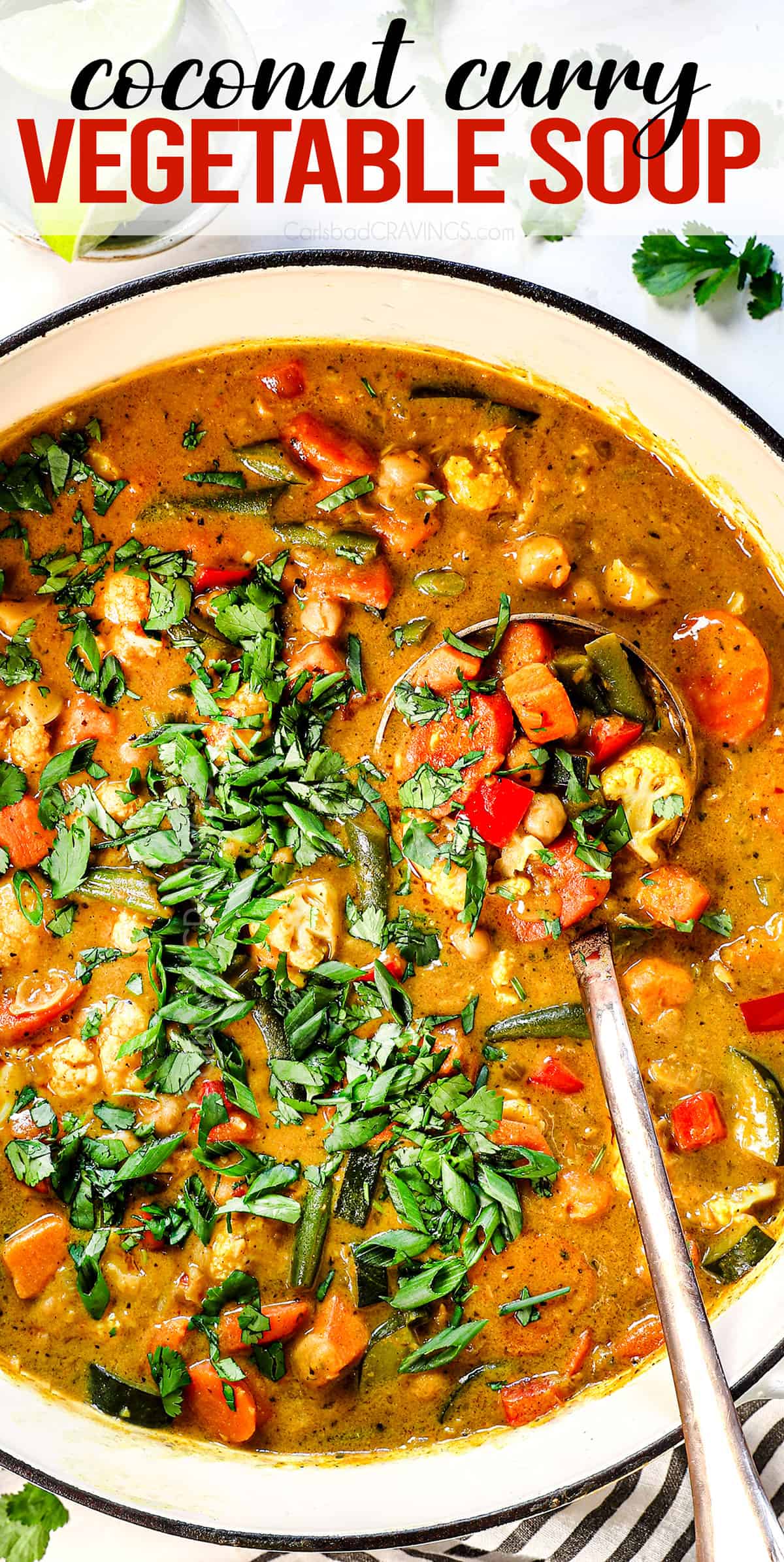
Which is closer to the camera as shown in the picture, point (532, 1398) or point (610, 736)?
point (610, 736)

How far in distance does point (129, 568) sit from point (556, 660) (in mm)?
1413

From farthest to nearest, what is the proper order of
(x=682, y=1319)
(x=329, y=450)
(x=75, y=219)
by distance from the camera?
(x=75, y=219)
(x=329, y=450)
(x=682, y=1319)

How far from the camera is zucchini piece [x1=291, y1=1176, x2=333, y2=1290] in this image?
13.4 feet

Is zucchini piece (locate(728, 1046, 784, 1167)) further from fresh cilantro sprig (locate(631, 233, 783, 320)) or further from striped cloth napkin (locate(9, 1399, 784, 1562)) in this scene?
fresh cilantro sprig (locate(631, 233, 783, 320))

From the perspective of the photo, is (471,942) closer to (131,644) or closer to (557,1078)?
(557,1078)

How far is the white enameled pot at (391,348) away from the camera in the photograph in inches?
145

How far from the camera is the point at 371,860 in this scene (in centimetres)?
404

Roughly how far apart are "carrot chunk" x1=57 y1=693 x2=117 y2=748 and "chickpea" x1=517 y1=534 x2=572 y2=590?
1432mm

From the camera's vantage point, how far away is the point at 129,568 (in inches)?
158

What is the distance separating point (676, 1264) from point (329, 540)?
2.43 m

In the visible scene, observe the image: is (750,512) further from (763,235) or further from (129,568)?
(129,568)

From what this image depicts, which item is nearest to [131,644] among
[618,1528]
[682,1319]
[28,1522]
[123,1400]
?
[123,1400]

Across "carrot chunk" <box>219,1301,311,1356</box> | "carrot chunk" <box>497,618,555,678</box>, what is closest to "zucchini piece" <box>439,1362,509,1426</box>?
"carrot chunk" <box>219,1301,311,1356</box>

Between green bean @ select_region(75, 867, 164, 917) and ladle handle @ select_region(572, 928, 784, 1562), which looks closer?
ladle handle @ select_region(572, 928, 784, 1562)
